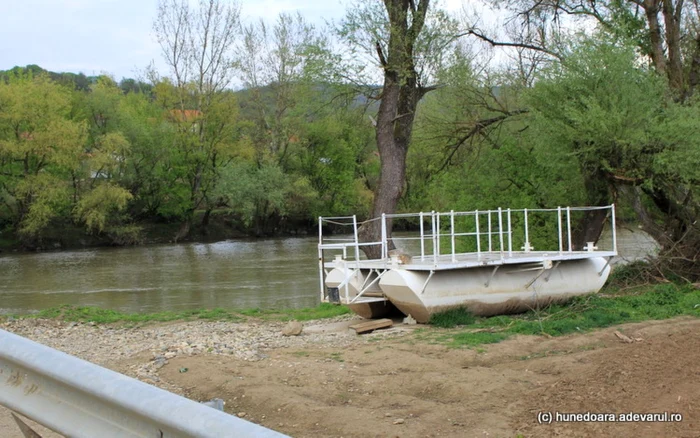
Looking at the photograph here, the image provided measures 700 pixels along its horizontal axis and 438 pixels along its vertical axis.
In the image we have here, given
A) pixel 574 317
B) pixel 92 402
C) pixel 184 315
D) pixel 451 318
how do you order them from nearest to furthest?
pixel 92 402, pixel 451 318, pixel 574 317, pixel 184 315

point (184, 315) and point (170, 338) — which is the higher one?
point (170, 338)

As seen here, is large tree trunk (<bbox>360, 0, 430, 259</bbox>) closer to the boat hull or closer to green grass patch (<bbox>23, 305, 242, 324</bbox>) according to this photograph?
green grass patch (<bbox>23, 305, 242, 324</bbox>)

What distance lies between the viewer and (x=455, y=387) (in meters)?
7.71

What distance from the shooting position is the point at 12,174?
47.6 metres

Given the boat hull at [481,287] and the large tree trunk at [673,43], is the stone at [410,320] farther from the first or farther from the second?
the large tree trunk at [673,43]

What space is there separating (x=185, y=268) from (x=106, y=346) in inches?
876

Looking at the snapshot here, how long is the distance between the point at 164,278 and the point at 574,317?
20.8 m

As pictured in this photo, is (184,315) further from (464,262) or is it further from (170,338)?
(464,262)

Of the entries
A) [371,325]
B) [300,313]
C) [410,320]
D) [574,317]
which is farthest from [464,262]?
[300,313]

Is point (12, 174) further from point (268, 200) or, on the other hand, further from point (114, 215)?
point (268, 200)

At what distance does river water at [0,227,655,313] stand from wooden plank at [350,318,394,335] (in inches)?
326

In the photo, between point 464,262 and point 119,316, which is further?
point 119,316

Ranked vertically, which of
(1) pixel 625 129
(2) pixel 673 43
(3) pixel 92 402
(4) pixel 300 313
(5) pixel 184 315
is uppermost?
(2) pixel 673 43

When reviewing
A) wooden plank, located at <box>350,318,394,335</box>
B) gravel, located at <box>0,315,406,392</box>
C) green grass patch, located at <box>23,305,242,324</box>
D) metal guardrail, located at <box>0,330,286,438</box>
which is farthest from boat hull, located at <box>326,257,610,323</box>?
metal guardrail, located at <box>0,330,286,438</box>
